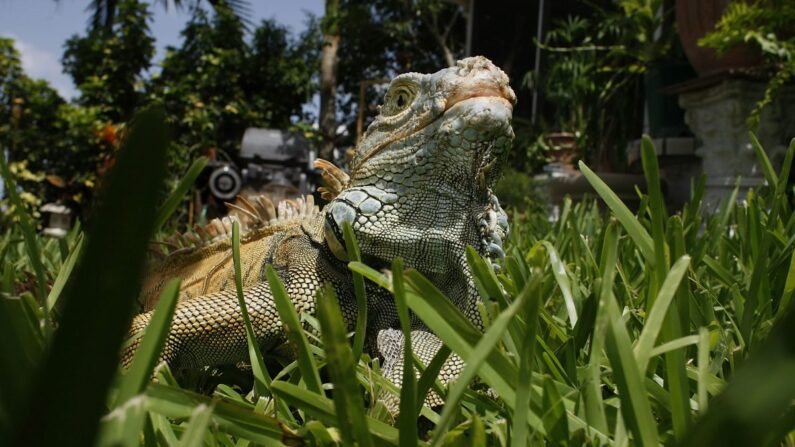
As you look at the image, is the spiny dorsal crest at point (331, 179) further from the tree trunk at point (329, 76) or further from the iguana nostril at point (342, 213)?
the tree trunk at point (329, 76)

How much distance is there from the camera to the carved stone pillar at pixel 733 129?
176 inches

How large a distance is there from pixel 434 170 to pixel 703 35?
4.25 metres

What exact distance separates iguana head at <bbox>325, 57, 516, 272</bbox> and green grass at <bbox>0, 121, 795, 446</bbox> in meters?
0.16

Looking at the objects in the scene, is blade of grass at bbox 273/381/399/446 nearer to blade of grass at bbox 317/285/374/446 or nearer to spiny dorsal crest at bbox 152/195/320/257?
blade of grass at bbox 317/285/374/446

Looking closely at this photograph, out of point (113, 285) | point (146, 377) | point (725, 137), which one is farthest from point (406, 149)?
point (725, 137)

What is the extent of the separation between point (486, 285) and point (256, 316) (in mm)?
454

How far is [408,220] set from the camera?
3.98 feet

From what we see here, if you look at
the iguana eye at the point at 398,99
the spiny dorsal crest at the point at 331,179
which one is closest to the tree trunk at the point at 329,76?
the spiny dorsal crest at the point at 331,179

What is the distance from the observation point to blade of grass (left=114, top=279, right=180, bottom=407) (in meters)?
0.53

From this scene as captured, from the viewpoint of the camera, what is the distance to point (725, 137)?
4.73 m

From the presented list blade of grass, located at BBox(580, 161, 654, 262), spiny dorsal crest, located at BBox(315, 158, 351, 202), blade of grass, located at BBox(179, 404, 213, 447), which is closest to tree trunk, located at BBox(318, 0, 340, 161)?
spiny dorsal crest, located at BBox(315, 158, 351, 202)

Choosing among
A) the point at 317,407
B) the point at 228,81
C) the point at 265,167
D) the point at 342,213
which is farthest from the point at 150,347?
the point at 228,81

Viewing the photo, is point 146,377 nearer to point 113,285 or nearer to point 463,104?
point 113,285

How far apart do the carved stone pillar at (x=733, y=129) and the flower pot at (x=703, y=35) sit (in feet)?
0.38
